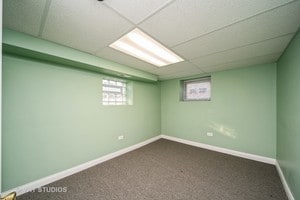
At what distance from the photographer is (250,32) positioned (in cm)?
150

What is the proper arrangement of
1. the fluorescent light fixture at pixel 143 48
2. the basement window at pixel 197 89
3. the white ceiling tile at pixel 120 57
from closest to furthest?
the fluorescent light fixture at pixel 143 48 → the white ceiling tile at pixel 120 57 → the basement window at pixel 197 89

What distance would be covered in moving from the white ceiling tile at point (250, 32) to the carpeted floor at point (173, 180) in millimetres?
2160

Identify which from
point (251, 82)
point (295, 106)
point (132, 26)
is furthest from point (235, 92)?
point (132, 26)

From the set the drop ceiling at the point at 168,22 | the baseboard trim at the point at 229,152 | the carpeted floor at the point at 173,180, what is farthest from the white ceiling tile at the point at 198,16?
the baseboard trim at the point at 229,152

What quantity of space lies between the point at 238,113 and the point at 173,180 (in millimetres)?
2188

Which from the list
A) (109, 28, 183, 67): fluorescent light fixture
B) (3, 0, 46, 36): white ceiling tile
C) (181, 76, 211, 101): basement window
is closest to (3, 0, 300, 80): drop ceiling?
(3, 0, 46, 36): white ceiling tile

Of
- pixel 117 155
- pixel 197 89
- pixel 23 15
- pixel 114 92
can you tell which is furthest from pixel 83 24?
pixel 197 89

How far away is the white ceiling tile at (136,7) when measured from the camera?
3.61 feet

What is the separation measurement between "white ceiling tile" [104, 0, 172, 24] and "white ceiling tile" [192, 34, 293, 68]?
4.84 feet

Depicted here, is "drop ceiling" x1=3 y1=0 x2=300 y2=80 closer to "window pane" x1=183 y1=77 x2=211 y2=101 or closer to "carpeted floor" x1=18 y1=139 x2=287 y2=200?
"window pane" x1=183 y1=77 x2=211 y2=101

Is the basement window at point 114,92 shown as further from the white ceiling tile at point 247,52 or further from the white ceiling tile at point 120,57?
the white ceiling tile at point 247,52

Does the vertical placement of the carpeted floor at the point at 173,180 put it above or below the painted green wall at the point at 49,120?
below

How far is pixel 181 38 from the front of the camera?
65.1 inches

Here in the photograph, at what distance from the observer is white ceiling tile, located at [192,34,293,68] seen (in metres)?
1.72
